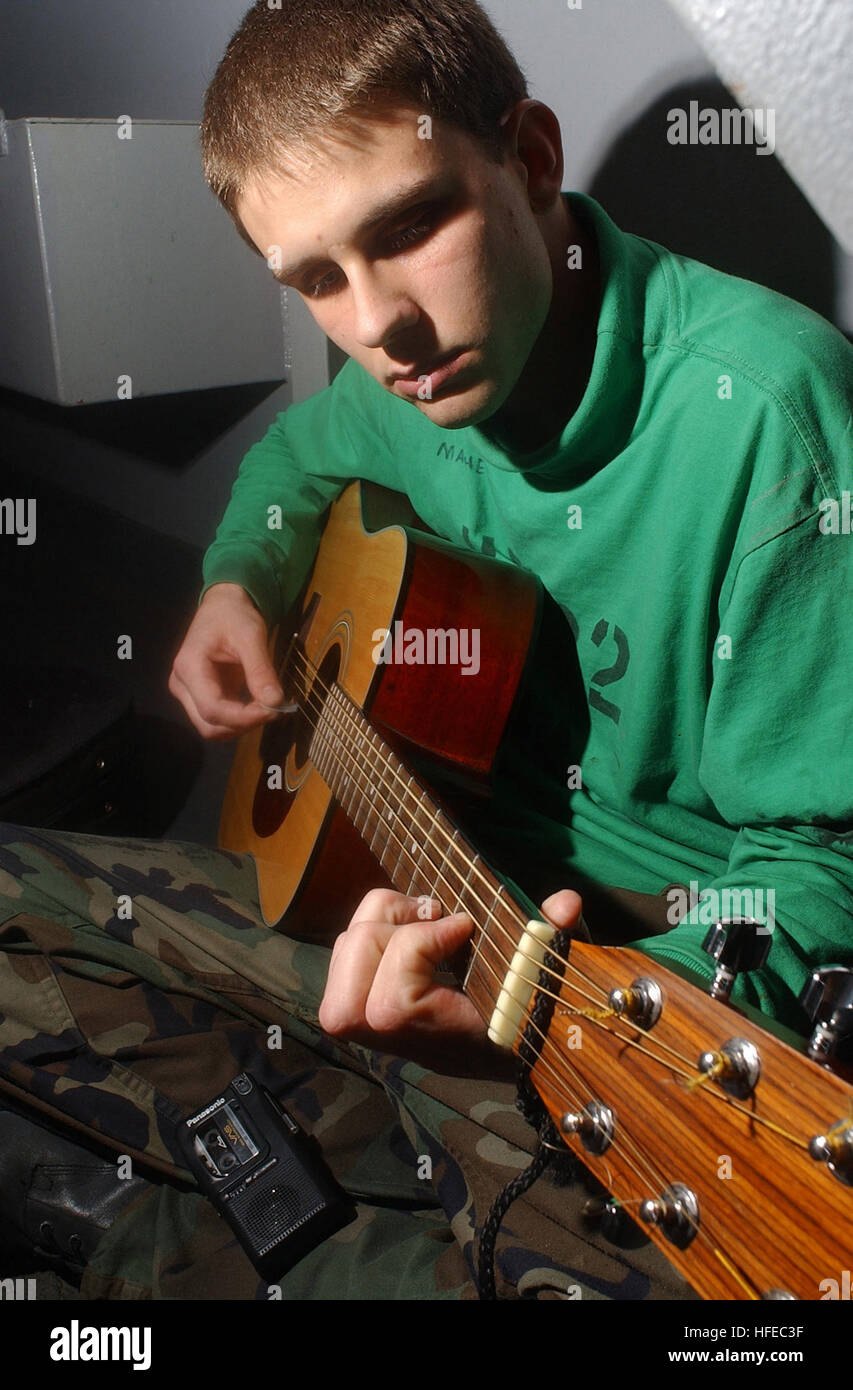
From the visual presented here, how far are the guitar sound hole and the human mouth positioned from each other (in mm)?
311

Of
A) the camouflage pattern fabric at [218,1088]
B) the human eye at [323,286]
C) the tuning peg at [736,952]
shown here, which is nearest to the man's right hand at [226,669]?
the camouflage pattern fabric at [218,1088]

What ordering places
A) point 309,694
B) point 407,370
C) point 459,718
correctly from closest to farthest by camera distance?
1. point 407,370
2. point 459,718
3. point 309,694

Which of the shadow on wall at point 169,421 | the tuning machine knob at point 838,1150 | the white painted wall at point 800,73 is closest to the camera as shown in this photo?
the tuning machine knob at point 838,1150

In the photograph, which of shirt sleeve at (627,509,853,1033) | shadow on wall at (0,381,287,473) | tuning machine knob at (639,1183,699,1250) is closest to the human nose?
shirt sleeve at (627,509,853,1033)

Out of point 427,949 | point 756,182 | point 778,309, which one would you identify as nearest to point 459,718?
point 427,949

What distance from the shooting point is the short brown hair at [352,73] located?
60 centimetres

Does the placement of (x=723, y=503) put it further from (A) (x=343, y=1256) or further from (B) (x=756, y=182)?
(A) (x=343, y=1256)

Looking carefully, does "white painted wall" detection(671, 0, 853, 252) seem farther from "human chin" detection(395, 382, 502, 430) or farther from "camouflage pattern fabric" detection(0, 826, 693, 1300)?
"camouflage pattern fabric" detection(0, 826, 693, 1300)

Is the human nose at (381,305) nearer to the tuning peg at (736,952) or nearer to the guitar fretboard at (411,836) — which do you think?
the guitar fretboard at (411,836)

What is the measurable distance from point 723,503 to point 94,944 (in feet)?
2.17

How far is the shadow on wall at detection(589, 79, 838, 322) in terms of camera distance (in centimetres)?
74

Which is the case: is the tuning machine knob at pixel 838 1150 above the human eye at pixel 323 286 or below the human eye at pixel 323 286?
below

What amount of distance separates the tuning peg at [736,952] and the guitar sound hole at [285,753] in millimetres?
578

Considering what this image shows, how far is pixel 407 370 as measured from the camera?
2.19 ft
